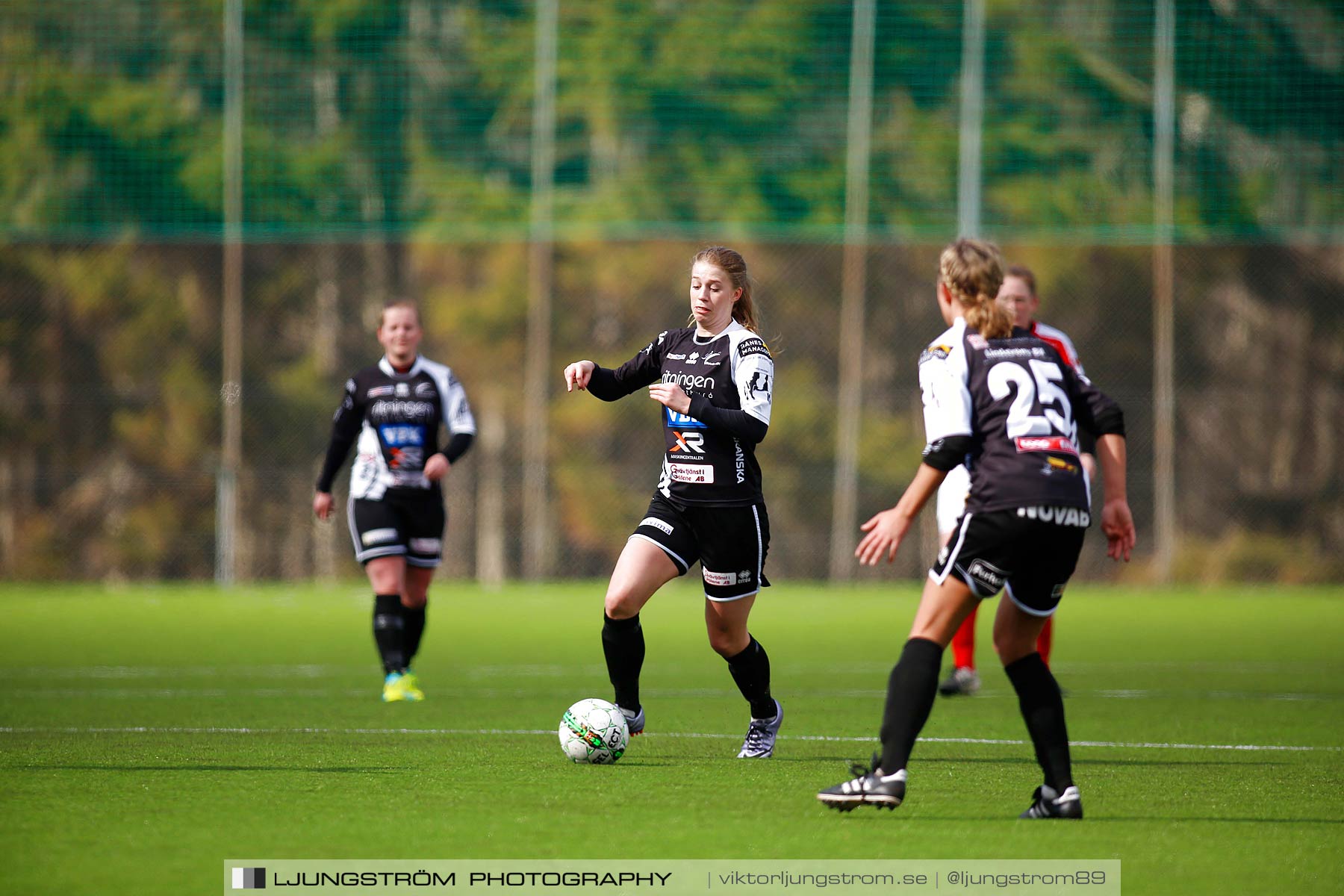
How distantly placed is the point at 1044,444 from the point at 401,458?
4.70m

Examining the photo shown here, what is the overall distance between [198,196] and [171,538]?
14.3 feet

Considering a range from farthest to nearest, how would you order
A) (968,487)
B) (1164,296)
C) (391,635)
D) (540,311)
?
(540,311)
(1164,296)
(391,635)
(968,487)

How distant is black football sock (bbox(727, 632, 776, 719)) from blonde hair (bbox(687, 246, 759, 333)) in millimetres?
1230

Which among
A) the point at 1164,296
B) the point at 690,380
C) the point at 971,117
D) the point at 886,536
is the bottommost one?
the point at 886,536

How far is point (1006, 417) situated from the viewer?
498 centimetres

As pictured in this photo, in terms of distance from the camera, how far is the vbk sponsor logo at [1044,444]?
496 centimetres

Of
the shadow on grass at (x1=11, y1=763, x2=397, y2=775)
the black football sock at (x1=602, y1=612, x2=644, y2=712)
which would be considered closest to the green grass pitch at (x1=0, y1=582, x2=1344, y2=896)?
the shadow on grass at (x1=11, y1=763, x2=397, y2=775)

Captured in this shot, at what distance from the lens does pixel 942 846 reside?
14.6 ft

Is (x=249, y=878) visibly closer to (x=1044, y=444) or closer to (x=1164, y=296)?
(x=1044, y=444)

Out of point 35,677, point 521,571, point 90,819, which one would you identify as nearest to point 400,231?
point 521,571

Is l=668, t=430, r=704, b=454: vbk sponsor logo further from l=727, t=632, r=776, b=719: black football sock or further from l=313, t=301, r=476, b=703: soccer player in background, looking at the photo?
l=313, t=301, r=476, b=703: soccer player in background

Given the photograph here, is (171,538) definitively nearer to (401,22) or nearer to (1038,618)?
(401,22)

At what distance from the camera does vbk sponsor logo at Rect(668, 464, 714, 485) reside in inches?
249

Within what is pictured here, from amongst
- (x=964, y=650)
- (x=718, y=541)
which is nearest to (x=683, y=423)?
(x=718, y=541)
